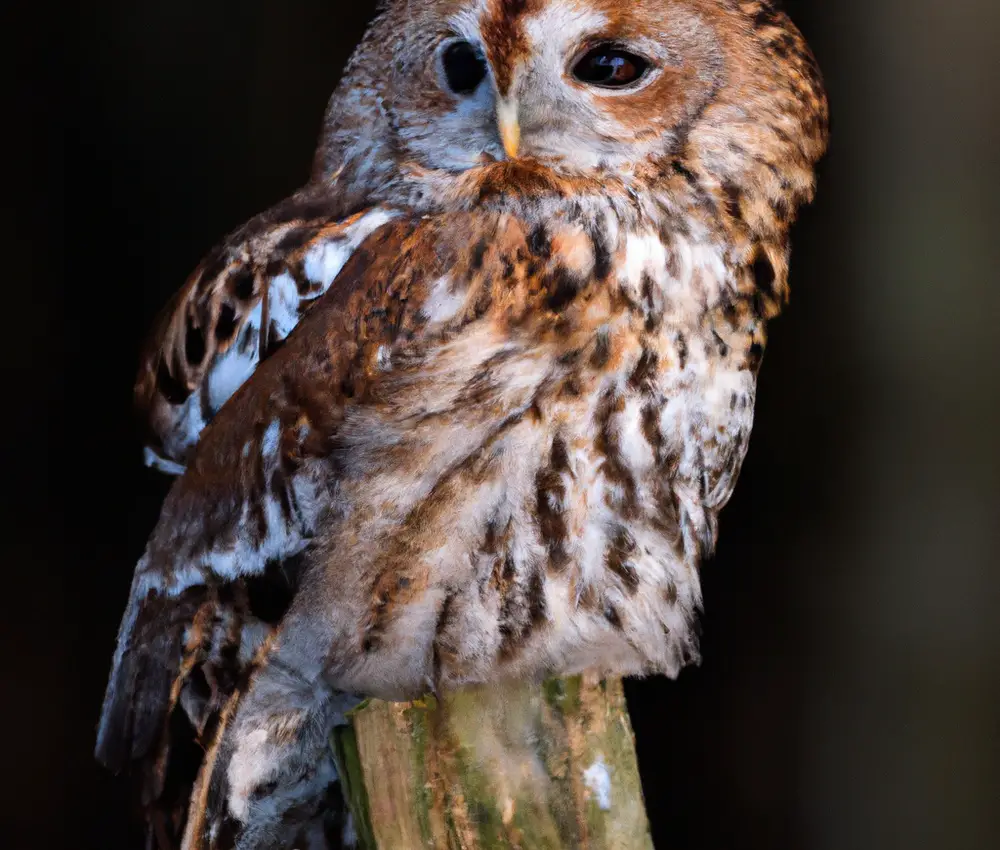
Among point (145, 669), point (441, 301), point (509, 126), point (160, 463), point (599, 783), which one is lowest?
point (599, 783)

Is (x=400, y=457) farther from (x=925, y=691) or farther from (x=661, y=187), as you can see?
(x=925, y=691)

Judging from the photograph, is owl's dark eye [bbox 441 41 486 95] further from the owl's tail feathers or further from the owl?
the owl's tail feathers

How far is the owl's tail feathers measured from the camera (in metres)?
1.02

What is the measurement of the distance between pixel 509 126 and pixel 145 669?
0.68 meters

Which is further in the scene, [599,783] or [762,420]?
[762,420]

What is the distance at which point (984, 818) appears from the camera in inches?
59.1

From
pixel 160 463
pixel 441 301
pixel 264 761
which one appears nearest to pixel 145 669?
pixel 264 761

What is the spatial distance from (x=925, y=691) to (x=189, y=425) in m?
1.14

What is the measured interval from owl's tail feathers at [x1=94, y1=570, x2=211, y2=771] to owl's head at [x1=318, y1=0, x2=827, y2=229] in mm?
498

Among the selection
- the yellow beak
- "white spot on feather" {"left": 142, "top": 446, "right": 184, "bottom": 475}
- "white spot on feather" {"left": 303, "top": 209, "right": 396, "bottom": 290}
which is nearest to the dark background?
"white spot on feather" {"left": 142, "top": 446, "right": 184, "bottom": 475}

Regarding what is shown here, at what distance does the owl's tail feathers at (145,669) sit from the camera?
3.35 ft

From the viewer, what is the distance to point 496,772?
0.91m

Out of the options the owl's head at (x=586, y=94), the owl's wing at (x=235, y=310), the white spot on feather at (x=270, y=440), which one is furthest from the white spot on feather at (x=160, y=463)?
the owl's head at (x=586, y=94)

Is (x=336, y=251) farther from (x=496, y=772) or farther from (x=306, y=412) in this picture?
(x=496, y=772)
